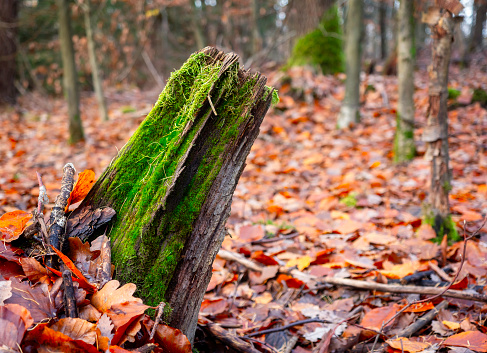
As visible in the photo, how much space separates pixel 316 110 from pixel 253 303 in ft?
19.0

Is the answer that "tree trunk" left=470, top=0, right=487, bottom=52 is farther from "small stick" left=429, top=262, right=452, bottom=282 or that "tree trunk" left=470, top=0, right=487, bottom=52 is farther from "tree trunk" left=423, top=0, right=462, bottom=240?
"small stick" left=429, top=262, right=452, bottom=282

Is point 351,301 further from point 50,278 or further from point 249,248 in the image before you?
point 50,278

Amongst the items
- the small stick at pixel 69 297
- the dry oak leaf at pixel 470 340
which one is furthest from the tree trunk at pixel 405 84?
the small stick at pixel 69 297

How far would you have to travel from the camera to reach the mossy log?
1501 mm

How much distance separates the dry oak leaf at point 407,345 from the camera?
1638mm

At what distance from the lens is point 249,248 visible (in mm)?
3055

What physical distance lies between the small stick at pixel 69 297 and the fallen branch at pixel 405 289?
1.74 m

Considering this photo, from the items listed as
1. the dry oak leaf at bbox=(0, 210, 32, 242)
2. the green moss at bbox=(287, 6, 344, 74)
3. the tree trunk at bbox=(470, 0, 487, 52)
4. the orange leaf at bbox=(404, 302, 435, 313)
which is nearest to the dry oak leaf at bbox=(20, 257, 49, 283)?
the dry oak leaf at bbox=(0, 210, 32, 242)

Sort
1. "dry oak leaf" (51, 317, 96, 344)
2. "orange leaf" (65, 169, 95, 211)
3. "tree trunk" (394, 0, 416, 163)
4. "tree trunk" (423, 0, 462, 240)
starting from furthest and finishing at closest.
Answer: "tree trunk" (394, 0, 416, 163) < "tree trunk" (423, 0, 462, 240) < "orange leaf" (65, 169, 95, 211) < "dry oak leaf" (51, 317, 96, 344)

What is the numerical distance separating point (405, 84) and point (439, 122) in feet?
6.96

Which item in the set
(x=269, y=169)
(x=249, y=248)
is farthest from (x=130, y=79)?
(x=249, y=248)

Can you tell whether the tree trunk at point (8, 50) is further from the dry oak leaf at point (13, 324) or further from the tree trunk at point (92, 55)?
the dry oak leaf at point (13, 324)

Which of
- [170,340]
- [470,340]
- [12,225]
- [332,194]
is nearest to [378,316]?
[470,340]

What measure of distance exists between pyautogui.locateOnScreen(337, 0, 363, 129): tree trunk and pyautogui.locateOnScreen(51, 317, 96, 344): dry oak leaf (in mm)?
6228
